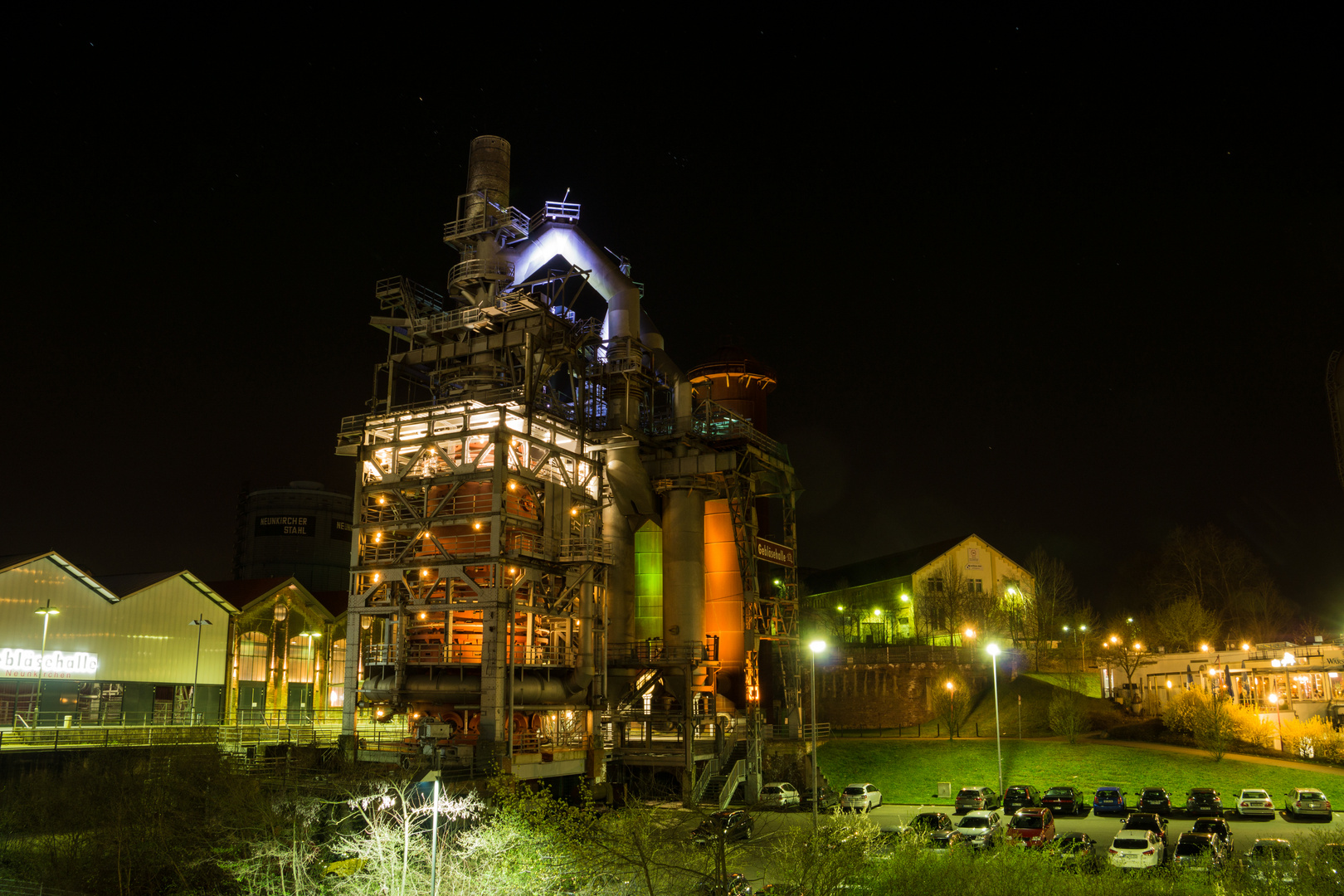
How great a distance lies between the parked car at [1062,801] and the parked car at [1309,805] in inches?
339

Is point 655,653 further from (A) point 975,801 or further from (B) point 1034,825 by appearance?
(B) point 1034,825

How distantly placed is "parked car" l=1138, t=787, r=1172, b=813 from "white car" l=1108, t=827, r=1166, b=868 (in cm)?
1384

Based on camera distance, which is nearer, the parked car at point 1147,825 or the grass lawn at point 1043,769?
the parked car at point 1147,825

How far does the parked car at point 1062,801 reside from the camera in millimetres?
44812

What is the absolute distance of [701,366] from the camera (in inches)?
3147

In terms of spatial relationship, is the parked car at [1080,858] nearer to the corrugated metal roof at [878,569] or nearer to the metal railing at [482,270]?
the metal railing at [482,270]

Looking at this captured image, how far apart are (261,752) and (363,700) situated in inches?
237

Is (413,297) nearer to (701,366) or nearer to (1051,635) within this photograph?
(701,366)

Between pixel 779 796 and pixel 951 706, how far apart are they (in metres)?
28.1

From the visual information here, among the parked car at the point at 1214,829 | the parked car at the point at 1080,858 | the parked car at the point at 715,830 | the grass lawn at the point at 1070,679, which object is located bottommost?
the parked car at the point at 1214,829

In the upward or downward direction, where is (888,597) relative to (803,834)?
upward

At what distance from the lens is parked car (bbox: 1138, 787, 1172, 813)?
45062 mm

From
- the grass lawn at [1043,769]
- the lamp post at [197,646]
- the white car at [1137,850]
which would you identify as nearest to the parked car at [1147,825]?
the white car at [1137,850]

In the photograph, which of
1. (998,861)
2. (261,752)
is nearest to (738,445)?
(261,752)
